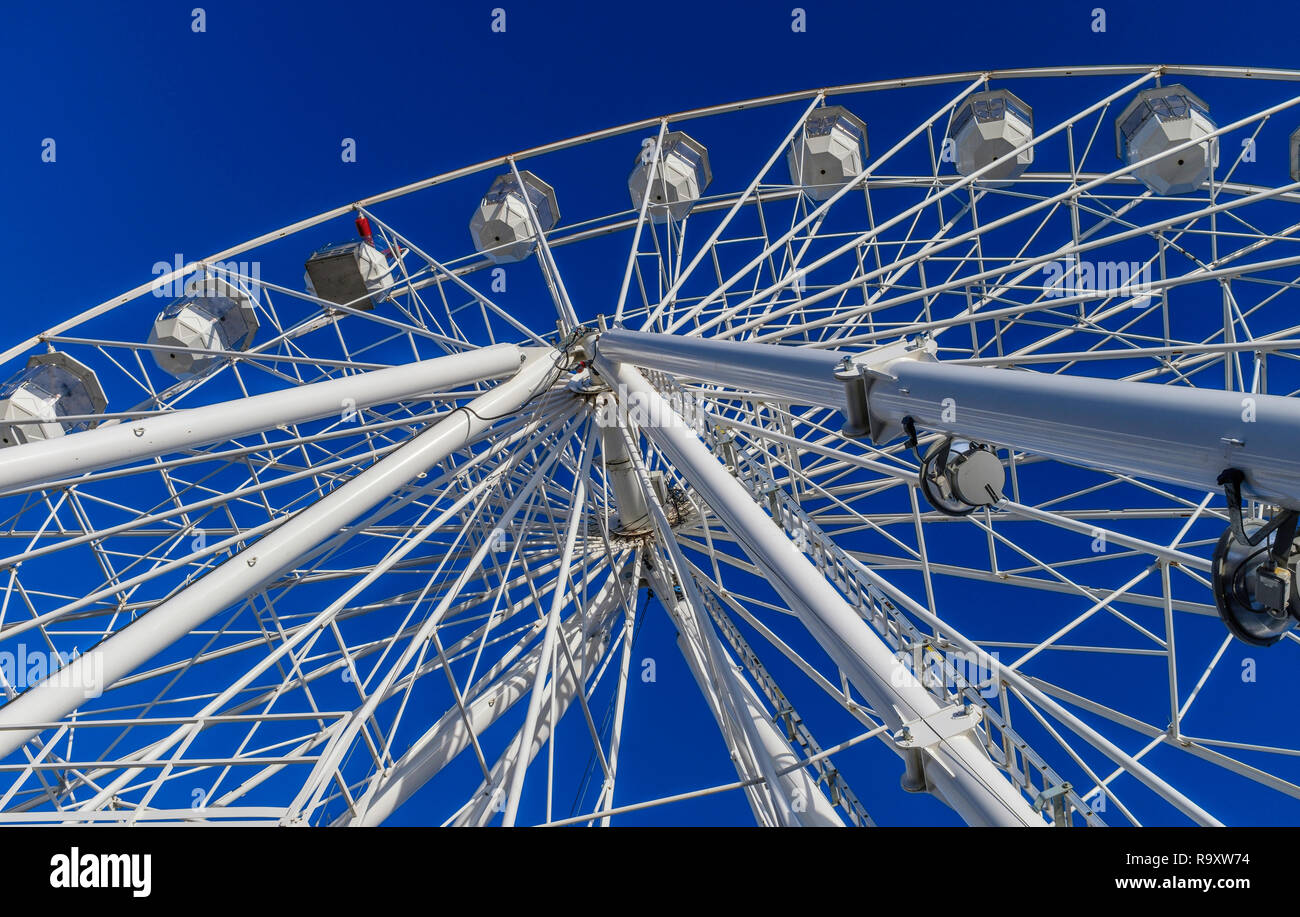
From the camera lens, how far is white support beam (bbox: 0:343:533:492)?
286 inches

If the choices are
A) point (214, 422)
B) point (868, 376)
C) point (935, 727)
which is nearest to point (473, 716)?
point (214, 422)

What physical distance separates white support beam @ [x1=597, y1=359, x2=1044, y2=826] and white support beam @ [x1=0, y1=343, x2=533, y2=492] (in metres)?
2.63

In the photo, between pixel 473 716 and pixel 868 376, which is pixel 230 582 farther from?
pixel 473 716

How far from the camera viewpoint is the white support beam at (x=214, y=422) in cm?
727

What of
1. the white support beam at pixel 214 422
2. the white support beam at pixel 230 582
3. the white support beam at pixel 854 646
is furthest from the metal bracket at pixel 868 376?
the white support beam at pixel 214 422

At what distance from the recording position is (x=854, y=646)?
284 inches

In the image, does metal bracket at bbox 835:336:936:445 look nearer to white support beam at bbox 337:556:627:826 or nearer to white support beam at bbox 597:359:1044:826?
white support beam at bbox 597:359:1044:826

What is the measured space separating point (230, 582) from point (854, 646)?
5.34 meters

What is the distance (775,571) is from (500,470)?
651 centimetres

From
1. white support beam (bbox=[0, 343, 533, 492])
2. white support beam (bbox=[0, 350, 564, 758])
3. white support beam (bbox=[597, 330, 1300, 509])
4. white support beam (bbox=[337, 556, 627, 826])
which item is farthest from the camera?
white support beam (bbox=[337, 556, 627, 826])

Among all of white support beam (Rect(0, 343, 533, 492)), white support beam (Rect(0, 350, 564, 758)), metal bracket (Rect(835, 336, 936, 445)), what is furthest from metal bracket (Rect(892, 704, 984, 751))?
white support beam (Rect(0, 343, 533, 492))

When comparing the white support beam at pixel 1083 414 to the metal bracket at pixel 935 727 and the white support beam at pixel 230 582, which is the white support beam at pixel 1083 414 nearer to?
the metal bracket at pixel 935 727
